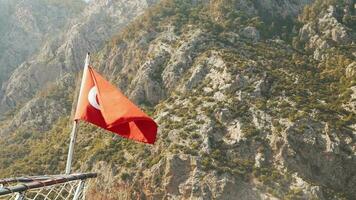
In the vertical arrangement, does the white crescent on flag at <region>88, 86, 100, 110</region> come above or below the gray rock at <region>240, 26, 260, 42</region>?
above

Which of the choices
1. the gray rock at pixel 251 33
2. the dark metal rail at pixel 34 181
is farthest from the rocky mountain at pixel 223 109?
the dark metal rail at pixel 34 181

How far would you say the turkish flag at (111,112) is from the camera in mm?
16375

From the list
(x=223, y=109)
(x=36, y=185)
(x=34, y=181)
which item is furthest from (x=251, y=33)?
(x=36, y=185)

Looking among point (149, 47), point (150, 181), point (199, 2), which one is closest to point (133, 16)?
point (199, 2)

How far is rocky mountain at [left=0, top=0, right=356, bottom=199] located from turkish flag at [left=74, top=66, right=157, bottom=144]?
49488mm

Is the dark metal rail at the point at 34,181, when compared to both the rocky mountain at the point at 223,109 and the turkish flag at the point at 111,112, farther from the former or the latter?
the rocky mountain at the point at 223,109

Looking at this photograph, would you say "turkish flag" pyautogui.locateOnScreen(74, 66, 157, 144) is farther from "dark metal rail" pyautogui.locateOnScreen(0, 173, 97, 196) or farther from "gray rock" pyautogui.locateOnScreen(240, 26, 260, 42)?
"gray rock" pyautogui.locateOnScreen(240, 26, 260, 42)

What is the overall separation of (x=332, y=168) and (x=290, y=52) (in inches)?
1321

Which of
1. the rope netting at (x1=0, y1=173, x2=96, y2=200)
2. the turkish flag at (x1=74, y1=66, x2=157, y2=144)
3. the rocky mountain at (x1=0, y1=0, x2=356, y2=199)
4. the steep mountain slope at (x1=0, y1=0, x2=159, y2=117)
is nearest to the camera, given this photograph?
the rope netting at (x1=0, y1=173, x2=96, y2=200)

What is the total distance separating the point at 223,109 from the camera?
79.4 metres

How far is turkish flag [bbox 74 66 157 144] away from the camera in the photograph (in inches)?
645

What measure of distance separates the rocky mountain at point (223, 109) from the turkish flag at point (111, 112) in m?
49.5

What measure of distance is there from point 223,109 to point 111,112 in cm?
6350

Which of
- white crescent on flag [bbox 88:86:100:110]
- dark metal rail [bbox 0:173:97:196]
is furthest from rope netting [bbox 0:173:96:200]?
white crescent on flag [bbox 88:86:100:110]
